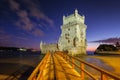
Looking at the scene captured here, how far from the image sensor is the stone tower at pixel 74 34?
193ft

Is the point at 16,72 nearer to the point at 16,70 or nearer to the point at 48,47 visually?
the point at 16,70

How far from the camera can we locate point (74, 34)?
59844mm

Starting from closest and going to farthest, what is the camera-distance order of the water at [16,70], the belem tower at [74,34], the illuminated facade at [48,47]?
the water at [16,70] < the belem tower at [74,34] < the illuminated facade at [48,47]

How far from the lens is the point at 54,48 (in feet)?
257

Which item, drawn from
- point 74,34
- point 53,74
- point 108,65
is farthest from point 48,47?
point 53,74

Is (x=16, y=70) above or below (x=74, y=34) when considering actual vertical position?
below

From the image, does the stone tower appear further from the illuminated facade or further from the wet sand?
the wet sand

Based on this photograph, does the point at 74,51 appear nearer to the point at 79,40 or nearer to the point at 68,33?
the point at 79,40

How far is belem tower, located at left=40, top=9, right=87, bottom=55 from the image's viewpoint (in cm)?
5868

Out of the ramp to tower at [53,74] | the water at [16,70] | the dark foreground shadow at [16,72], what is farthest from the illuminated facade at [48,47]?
the ramp to tower at [53,74]

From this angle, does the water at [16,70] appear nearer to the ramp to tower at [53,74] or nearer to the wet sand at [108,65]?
the wet sand at [108,65]

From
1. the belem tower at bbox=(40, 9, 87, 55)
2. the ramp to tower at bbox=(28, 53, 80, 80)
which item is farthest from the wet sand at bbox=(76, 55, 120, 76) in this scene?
the belem tower at bbox=(40, 9, 87, 55)

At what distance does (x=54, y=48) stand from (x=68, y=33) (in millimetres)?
18718

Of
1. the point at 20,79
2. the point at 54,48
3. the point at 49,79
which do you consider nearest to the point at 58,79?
the point at 49,79
